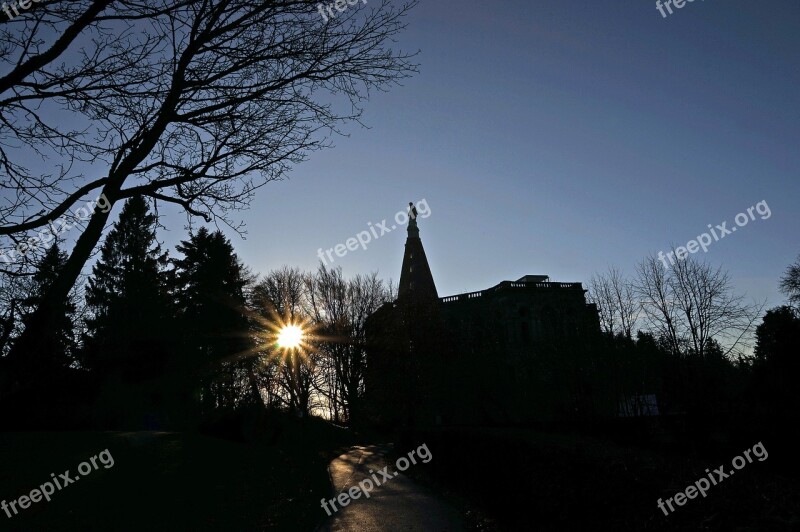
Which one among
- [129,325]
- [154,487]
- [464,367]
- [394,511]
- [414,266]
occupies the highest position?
[414,266]

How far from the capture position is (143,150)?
221 inches

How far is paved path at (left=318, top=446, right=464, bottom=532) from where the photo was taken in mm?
11012

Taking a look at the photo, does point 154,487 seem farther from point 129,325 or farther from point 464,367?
point 464,367

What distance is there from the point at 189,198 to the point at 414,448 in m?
20.8

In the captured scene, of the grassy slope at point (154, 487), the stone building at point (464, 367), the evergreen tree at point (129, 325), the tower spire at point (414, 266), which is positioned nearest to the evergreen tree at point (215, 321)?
the evergreen tree at point (129, 325)

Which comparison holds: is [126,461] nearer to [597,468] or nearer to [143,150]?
[143,150]

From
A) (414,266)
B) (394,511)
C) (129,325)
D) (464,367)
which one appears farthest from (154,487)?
(414,266)

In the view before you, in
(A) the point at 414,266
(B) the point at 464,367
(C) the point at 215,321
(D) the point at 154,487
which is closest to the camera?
(D) the point at 154,487

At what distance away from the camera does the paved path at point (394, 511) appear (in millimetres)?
11012

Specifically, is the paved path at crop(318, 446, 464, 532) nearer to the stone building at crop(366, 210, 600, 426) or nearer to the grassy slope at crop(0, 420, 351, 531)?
the grassy slope at crop(0, 420, 351, 531)

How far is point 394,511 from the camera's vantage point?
42.0 ft

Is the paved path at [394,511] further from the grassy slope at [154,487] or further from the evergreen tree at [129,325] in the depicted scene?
the evergreen tree at [129,325]

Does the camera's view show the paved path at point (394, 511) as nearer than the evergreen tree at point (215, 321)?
Yes

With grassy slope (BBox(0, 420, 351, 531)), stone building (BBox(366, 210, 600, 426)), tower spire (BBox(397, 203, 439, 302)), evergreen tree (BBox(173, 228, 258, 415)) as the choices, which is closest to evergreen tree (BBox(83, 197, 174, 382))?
evergreen tree (BBox(173, 228, 258, 415))
